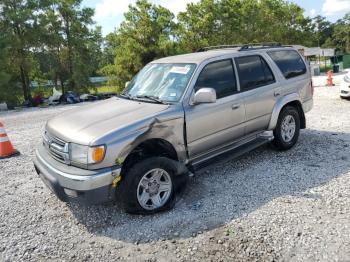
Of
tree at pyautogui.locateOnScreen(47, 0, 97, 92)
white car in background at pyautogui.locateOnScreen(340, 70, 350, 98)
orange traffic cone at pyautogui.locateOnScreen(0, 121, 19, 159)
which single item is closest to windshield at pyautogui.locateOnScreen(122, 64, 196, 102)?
orange traffic cone at pyautogui.locateOnScreen(0, 121, 19, 159)

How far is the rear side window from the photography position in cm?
572

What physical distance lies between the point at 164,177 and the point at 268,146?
2896mm

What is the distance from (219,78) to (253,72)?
827mm

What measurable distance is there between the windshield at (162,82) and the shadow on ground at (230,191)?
1187 mm

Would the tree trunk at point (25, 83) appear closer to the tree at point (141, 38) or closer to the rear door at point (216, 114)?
the tree at point (141, 38)

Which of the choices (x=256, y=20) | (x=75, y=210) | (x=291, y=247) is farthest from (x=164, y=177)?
(x=256, y=20)

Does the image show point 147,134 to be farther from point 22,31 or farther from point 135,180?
point 22,31

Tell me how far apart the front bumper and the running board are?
4.14ft

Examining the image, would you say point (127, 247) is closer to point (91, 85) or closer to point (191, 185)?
point (191, 185)

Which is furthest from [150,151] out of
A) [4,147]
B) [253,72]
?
[4,147]

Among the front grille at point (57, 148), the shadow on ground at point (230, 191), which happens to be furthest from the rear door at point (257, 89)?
the front grille at point (57, 148)

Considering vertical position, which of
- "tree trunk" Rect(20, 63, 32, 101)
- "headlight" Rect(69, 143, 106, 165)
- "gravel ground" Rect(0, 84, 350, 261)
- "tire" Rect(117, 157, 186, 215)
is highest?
"tree trunk" Rect(20, 63, 32, 101)

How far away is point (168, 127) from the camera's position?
399cm

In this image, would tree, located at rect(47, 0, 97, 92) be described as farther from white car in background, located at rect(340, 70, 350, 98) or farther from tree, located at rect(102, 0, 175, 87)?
white car in background, located at rect(340, 70, 350, 98)
